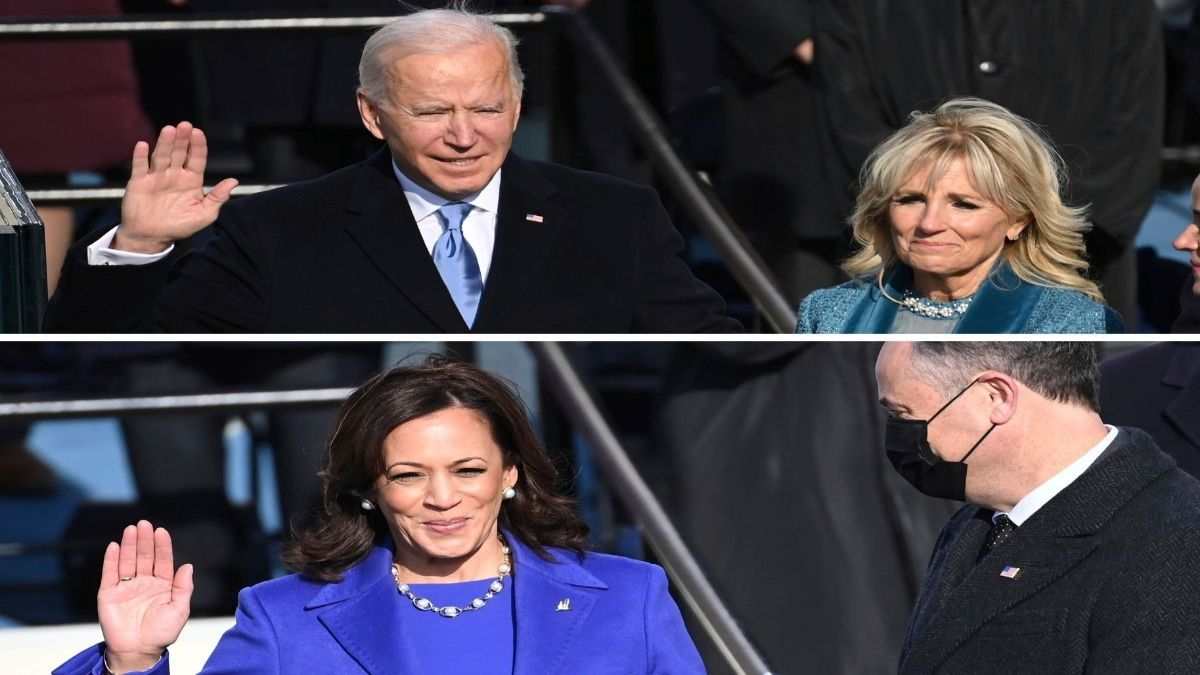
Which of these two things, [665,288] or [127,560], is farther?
[665,288]

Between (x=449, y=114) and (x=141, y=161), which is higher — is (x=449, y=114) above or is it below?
above

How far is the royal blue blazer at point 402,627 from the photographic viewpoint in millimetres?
2971

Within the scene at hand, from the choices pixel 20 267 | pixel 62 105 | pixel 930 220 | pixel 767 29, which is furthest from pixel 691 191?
pixel 20 267

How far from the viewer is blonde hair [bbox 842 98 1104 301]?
3.36 metres

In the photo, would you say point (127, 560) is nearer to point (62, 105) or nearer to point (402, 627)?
point (402, 627)

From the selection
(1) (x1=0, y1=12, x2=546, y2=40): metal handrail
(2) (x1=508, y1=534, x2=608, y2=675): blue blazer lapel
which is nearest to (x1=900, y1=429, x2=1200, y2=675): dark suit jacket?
(2) (x1=508, y1=534, x2=608, y2=675): blue blazer lapel

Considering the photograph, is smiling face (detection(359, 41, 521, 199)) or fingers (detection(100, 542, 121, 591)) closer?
fingers (detection(100, 542, 121, 591))

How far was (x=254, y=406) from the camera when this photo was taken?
3.66m

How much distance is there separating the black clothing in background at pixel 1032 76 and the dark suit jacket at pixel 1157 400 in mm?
215

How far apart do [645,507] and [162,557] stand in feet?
3.36

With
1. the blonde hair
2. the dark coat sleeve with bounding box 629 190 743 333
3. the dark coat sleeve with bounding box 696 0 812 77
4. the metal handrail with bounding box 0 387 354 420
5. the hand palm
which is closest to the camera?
the hand palm

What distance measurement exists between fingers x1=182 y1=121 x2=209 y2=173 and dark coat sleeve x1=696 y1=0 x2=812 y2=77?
1.02 metres

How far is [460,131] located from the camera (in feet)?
11.0

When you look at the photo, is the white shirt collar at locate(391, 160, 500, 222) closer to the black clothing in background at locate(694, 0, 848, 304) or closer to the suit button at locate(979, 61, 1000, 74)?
the black clothing in background at locate(694, 0, 848, 304)
